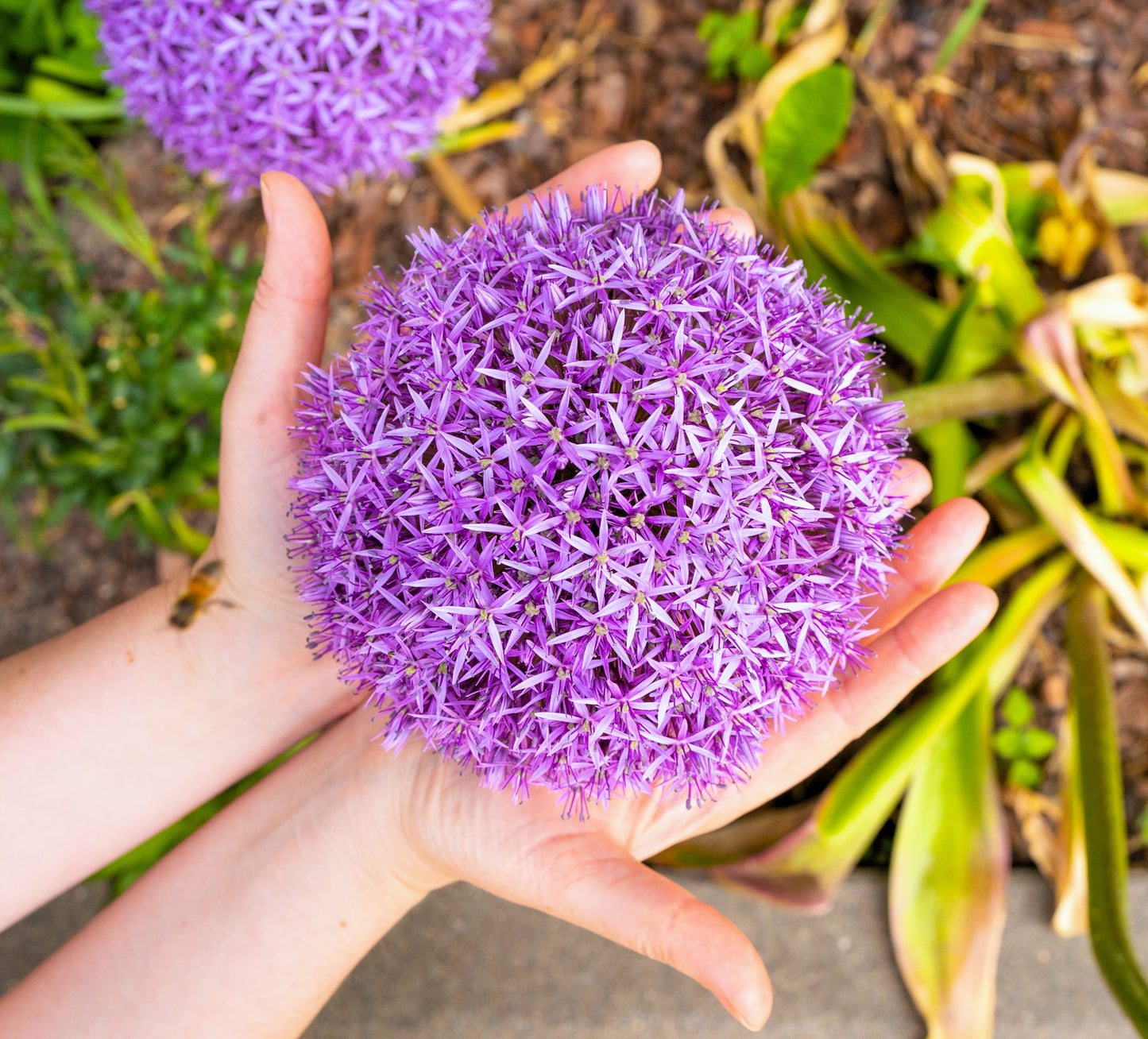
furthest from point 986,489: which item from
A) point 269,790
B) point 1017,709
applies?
point 269,790

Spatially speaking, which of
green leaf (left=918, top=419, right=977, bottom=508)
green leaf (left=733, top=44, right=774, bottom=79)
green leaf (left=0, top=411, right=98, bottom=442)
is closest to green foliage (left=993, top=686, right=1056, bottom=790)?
green leaf (left=918, top=419, right=977, bottom=508)

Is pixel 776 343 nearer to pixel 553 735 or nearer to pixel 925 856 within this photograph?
pixel 553 735

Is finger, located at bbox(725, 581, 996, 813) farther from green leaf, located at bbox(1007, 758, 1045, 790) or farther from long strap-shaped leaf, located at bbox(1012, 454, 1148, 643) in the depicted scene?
green leaf, located at bbox(1007, 758, 1045, 790)

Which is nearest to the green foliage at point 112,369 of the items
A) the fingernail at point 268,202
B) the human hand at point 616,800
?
the fingernail at point 268,202

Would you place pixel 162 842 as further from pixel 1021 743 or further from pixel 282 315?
pixel 1021 743

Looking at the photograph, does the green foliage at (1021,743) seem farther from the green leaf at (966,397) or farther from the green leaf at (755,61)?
the green leaf at (755,61)
